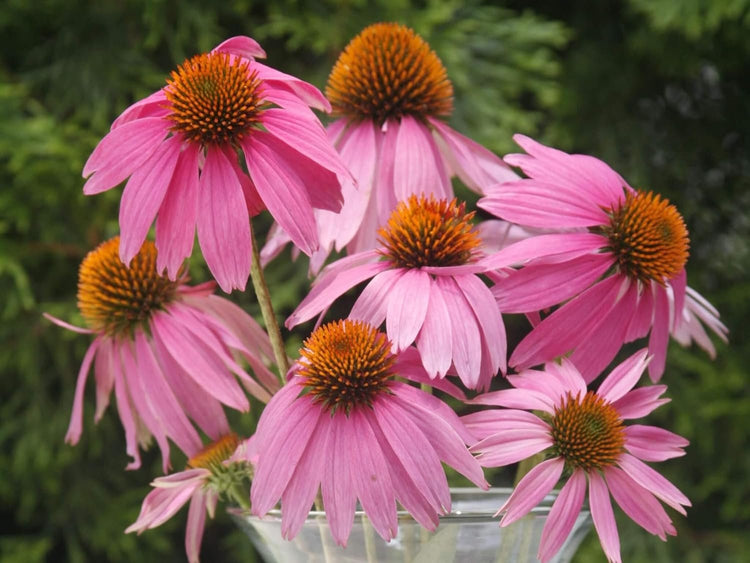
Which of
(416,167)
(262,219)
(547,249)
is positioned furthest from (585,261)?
(262,219)

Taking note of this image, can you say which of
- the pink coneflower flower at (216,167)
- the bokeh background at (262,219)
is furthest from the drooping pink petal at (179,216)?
the bokeh background at (262,219)

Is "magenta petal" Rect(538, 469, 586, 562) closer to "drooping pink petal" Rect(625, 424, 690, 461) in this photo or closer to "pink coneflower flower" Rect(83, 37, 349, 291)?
"drooping pink petal" Rect(625, 424, 690, 461)

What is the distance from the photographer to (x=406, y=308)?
382 mm

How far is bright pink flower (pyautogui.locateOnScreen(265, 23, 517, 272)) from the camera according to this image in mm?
500

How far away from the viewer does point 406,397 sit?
15.2 inches

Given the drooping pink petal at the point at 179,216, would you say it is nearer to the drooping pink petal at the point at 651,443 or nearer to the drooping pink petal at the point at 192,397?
the drooping pink petal at the point at 192,397

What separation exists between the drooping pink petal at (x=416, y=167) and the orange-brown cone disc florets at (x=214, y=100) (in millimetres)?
113

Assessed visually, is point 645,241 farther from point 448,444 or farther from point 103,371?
point 103,371

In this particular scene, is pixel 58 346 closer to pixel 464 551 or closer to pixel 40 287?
pixel 40 287

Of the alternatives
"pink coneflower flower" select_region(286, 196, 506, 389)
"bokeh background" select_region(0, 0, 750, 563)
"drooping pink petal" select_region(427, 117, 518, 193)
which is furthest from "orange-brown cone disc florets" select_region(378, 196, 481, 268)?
"bokeh background" select_region(0, 0, 750, 563)

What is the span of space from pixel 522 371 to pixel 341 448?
102mm

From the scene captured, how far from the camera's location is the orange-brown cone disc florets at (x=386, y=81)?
21.6 inches

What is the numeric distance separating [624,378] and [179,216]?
0.23m

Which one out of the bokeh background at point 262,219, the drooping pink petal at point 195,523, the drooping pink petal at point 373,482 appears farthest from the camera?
the bokeh background at point 262,219
